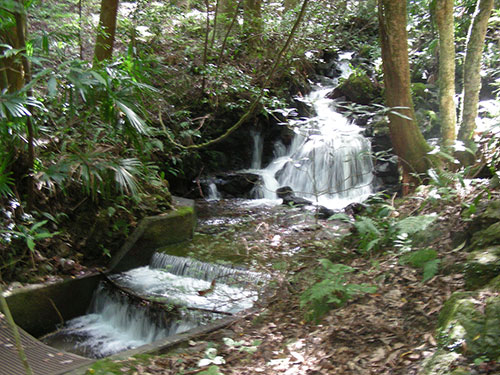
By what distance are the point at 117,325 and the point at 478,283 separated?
13.8 feet

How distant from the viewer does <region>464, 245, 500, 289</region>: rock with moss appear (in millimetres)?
3021

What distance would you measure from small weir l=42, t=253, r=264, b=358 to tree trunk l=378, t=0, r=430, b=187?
133 inches

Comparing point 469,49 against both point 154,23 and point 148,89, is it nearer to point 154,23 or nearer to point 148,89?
point 148,89

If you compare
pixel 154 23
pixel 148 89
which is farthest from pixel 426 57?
pixel 148 89

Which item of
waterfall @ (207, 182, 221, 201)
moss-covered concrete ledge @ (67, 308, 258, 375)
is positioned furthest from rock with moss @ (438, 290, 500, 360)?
waterfall @ (207, 182, 221, 201)

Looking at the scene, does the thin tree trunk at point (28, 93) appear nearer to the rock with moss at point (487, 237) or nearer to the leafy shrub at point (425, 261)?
the leafy shrub at point (425, 261)

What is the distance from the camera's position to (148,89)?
176 inches

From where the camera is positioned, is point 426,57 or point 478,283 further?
point 426,57

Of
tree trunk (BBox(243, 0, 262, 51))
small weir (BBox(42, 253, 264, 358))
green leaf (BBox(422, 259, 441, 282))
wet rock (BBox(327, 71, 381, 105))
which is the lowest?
small weir (BBox(42, 253, 264, 358))

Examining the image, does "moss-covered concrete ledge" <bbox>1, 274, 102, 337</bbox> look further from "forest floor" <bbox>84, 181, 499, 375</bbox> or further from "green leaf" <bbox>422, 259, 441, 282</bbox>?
"green leaf" <bbox>422, 259, 441, 282</bbox>

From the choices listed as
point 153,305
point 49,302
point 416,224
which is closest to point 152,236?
point 153,305

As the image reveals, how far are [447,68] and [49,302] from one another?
7.05m

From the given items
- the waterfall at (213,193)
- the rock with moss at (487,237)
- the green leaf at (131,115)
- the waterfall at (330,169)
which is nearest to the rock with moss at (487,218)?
the rock with moss at (487,237)

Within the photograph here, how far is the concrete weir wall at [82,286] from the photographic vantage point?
4691 millimetres
